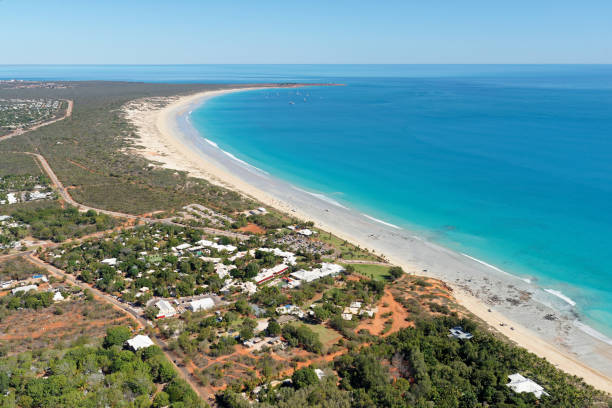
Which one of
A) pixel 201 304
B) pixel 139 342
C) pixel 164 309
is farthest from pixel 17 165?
pixel 139 342

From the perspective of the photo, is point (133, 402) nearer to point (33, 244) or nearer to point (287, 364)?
point (287, 364)

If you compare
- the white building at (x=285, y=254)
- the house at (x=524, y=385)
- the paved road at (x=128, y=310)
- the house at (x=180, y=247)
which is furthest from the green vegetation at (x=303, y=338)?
the house at (x=180, y=247)

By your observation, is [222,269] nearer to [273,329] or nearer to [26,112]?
[273,329]

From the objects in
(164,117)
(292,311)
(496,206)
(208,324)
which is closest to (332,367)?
(292,311)

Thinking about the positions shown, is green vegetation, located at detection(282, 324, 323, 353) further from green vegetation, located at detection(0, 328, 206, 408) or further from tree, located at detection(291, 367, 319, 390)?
green vegetation, located at detection(0, 328, 206, 408)

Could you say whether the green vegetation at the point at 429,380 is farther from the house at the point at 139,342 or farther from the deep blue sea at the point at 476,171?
the deep blue sea at the point at 476,171

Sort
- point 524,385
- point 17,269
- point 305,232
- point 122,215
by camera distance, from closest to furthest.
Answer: point 524,385, point 17,269, point 305,232, point 122,215
